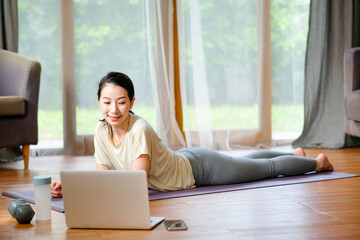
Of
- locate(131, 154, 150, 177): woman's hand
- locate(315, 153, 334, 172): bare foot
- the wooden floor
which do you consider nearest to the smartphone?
the wooden floor

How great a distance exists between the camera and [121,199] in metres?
1.72

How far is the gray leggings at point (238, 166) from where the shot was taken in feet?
8.33

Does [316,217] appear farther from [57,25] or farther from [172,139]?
[57,25]

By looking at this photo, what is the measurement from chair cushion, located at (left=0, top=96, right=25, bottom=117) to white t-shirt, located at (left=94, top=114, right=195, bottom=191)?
46.8 inches

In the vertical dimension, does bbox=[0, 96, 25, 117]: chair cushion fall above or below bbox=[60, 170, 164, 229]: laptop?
above

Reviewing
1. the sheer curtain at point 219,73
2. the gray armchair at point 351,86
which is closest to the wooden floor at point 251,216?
the gray armchair at point 351,86

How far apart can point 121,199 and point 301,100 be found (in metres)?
3.08

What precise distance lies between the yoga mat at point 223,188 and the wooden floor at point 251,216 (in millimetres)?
59

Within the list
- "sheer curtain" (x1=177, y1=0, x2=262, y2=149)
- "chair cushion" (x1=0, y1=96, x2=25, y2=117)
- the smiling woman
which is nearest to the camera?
the smiling woman

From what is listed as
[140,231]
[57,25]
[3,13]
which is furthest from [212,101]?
[140,231]

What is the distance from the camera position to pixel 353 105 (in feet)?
11.6

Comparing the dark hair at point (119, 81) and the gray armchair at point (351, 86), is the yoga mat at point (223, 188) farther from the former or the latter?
the gray armchair at point (351, 86)

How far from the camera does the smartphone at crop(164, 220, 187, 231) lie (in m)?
1.77

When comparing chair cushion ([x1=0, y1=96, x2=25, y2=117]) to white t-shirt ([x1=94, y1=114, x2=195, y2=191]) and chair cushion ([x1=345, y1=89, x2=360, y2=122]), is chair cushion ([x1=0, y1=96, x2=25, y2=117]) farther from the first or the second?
chair cushion ([x1=345, y1=89, x2=360, y2=122])
